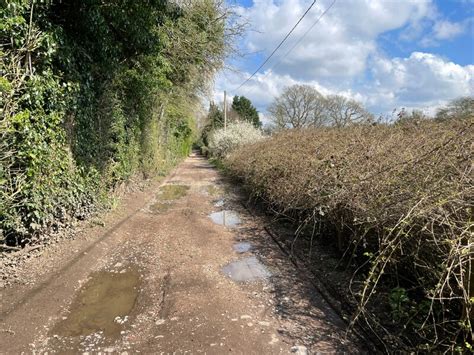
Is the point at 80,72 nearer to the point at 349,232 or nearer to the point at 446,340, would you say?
the point at 349,232

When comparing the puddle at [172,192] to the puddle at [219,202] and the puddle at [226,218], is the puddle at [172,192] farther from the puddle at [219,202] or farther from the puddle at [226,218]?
the puddle at [226,218]

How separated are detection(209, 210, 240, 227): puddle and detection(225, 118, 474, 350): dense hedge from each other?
1649 millimetres

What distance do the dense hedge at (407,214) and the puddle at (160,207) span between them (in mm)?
3743

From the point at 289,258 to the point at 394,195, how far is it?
2.08 metres

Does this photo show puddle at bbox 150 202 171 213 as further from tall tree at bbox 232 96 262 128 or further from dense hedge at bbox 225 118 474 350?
tall tree at bbox 232 96 262 128

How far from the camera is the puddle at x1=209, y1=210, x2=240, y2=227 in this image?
23.9ft

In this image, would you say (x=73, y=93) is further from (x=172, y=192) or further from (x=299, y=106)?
(x=299, y=106)

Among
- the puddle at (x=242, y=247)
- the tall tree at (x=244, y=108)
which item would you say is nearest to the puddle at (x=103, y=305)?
the puddle at (x=242, y=247)

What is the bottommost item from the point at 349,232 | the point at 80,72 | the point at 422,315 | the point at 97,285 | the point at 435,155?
the point at 97,285

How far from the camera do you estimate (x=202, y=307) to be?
137 inches

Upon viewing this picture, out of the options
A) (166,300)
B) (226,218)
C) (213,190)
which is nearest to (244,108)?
(213,190)

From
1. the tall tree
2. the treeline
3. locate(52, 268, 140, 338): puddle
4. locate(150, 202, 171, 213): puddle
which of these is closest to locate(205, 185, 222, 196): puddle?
locate(150, 202, 171, 213): puddle

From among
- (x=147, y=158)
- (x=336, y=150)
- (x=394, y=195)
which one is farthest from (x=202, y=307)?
(x=147, y=158)

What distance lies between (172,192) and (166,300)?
8.08 m
